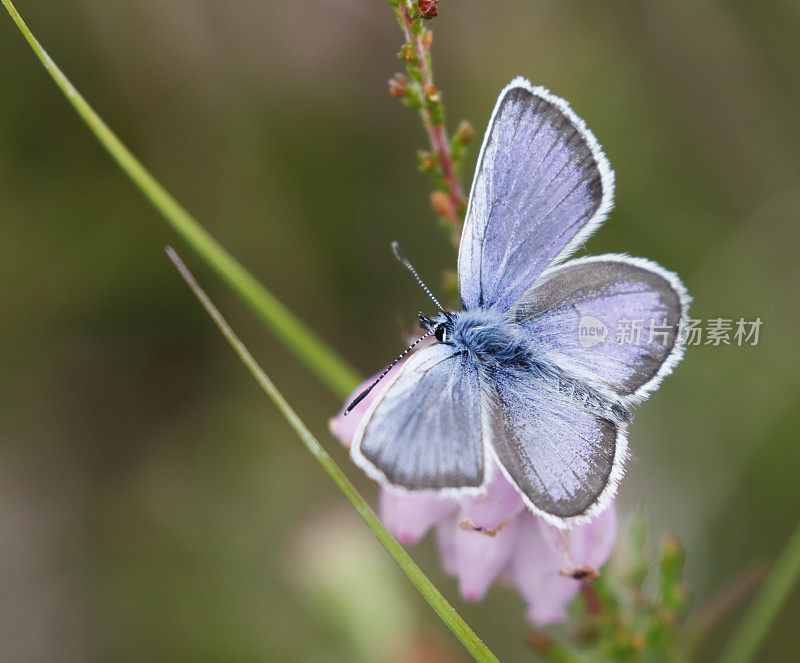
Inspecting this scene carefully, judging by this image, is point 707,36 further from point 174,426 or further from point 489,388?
point 174,426

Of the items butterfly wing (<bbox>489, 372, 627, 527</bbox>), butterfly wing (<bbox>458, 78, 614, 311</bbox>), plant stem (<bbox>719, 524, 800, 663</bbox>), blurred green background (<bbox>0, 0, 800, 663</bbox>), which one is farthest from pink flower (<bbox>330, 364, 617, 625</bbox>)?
blurred green background (<bbox>0, 0, 800, 663</bbox>)

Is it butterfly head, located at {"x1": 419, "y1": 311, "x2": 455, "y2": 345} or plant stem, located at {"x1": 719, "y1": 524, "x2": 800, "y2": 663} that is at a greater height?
butterfly head, located at {"x1": 419, "y1": 311, "x2": 455, "y2": 345}

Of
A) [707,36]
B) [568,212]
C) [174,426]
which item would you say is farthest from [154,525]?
[707,36]

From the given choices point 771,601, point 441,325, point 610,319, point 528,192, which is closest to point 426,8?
point 528,192

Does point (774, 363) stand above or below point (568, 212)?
below

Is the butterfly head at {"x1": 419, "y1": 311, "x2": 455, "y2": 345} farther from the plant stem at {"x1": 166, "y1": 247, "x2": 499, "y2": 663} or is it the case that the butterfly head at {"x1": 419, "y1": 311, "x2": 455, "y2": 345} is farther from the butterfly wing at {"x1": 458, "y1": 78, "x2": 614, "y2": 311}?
the plant stem at {"x1": 166, "y1": 247, "x2": 499, "y2": 663}

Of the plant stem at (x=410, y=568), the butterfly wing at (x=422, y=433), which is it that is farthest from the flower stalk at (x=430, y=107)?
the plant stem at (x=410, y=568)
